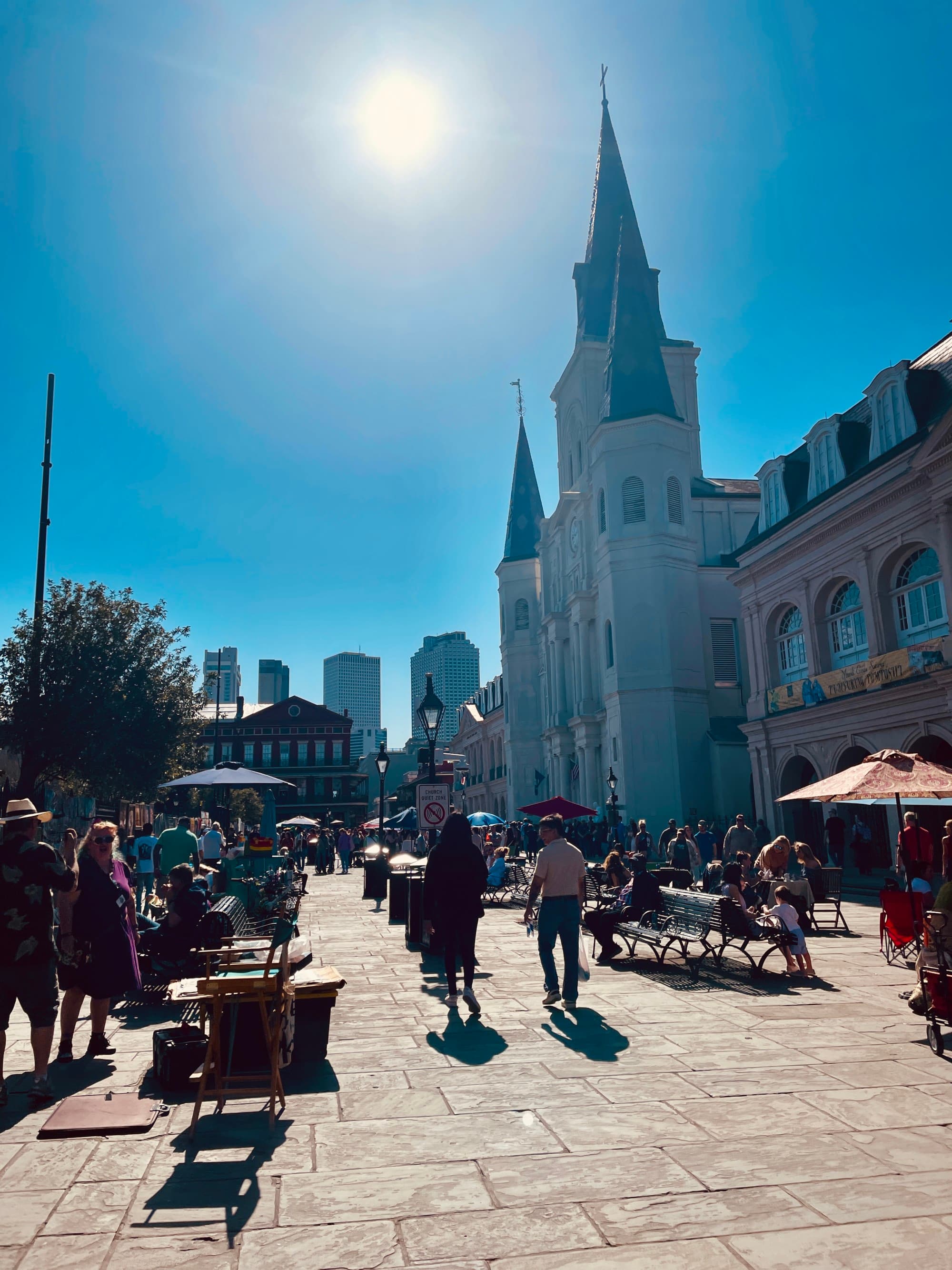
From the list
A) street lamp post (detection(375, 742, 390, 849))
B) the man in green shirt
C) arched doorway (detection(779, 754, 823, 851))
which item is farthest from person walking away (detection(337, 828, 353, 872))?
the man in green shirt

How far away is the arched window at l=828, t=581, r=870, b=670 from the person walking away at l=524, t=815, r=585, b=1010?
1862 cm

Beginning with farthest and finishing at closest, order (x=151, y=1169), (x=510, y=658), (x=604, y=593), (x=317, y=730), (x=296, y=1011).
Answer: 1. (x=317, y=730)
2. (x=510, y=658)
3. (x=604, y=593)
4. (x=296, y=1011)
5. (x=151, y=1169)

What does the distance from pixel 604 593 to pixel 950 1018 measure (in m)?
36.4

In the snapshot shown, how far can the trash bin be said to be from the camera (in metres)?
16.3

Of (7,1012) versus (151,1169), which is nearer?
(151,1169)

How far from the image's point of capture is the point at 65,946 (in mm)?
7160

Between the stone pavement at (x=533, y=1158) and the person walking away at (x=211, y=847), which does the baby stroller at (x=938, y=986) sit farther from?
the person walking away at (x=211, y=847)

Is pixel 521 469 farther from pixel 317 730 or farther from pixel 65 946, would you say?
pixel 65 946

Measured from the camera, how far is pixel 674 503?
4253 centimetres

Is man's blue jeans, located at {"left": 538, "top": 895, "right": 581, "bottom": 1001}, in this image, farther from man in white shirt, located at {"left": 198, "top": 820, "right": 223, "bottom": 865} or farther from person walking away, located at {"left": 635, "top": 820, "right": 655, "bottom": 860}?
person walking away, located at {"left": 635, "top": 820, "right": 655, "bottom": 860}

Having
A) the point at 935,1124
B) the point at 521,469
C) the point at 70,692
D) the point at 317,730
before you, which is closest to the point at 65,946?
Result: the point at 935,1124

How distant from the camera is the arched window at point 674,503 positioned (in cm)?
4234

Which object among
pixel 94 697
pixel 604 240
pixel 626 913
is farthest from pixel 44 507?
pixel 604 240

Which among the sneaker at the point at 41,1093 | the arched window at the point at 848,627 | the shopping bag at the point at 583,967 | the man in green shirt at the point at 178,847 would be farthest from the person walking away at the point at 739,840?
the sneaker at the point at 41,1093
